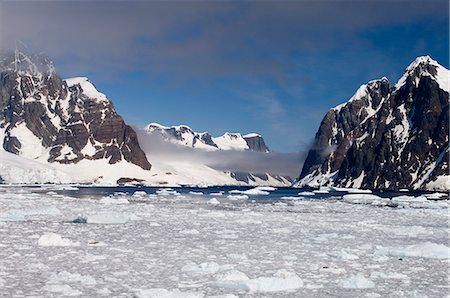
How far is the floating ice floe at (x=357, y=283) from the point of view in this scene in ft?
58.1

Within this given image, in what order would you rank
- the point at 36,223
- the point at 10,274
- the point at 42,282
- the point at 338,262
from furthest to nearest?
the point at 36,223
the point at 338,262
the point at 10,274
the point at 42,282

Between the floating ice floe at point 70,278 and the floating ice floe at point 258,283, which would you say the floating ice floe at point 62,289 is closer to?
the floating ice floe at point 70,278

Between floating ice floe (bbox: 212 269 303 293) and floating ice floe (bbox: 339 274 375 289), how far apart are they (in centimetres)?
148

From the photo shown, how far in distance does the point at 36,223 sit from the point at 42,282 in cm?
1989

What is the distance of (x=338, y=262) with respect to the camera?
893 inches

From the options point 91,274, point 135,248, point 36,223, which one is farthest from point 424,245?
point 36,223

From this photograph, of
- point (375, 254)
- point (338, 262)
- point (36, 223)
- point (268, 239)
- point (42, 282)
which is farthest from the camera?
point (36, 223)

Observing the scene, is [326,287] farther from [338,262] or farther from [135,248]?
[135,248]

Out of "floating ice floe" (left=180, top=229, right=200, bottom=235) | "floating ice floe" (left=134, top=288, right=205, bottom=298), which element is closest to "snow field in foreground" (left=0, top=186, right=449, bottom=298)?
"floating ice floe" (left=134, top=288, right=205, bottom=298)

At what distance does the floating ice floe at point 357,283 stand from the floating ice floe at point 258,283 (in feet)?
4.85

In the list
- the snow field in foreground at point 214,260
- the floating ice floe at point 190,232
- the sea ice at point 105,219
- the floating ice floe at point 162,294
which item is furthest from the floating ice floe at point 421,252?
the sea ice at point 105,219

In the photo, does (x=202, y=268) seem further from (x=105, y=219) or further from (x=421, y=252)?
(x=105, y=219)

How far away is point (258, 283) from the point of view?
1748 centimetres

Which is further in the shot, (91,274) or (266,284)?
(91,274)
